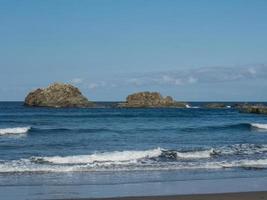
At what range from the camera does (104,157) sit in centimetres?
2630

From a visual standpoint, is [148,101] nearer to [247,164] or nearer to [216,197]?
[247,164]

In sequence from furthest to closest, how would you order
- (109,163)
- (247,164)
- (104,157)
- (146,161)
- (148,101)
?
(148,101) → (104,157) → (146,161) → (109,163) → (247,164)

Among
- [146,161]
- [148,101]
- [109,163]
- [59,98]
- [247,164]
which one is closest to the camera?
[247,164]

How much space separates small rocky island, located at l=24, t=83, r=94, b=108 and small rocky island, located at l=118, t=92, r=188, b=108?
27.3ft

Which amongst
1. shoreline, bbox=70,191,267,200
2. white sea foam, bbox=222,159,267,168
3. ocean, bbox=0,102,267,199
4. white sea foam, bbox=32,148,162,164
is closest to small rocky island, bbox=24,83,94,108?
ocean, bbox=0,102,267,199

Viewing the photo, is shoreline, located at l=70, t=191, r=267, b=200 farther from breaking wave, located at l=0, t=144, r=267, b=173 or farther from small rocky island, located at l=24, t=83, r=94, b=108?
small rocky island, located at l=24, t=83, r=94, b=108

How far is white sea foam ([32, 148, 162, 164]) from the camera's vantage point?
24.9 m

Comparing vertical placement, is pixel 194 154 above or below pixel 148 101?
below

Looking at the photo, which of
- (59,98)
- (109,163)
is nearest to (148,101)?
(59,98)

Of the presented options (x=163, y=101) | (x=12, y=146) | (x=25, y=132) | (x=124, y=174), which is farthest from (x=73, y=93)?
(x=124, y=174)

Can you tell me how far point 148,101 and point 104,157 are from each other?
88.7 m

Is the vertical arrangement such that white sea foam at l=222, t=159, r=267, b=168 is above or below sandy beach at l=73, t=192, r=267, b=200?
below

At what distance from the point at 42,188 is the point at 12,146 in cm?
1503

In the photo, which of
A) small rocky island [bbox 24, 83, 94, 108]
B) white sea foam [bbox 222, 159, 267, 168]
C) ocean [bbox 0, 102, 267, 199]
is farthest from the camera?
small rocky island [bbox 24, 83, 94, 108]
